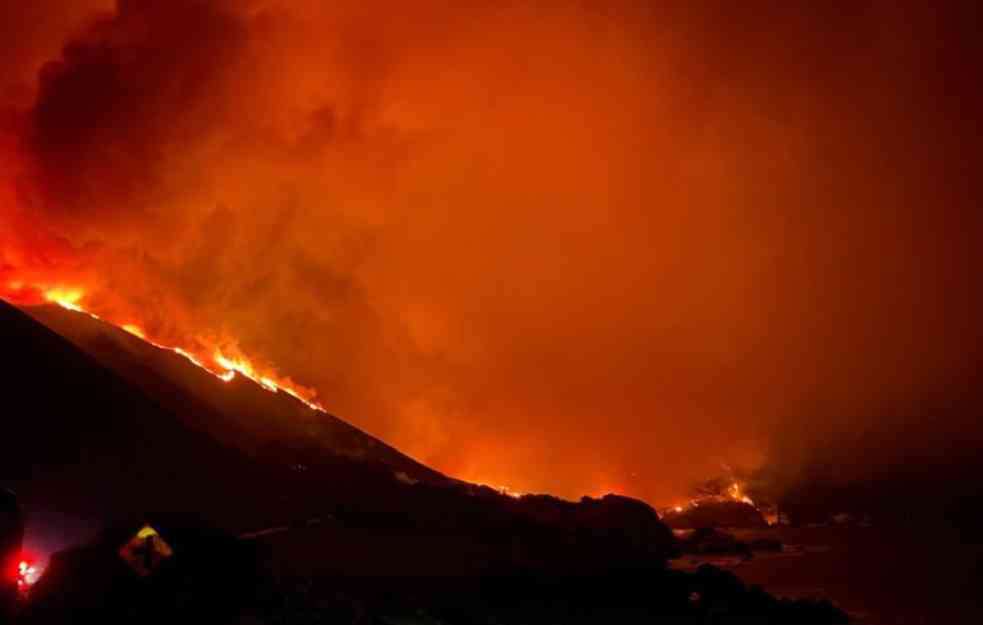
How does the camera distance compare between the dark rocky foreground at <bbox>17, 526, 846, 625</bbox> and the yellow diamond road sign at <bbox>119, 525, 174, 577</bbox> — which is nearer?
the dark rocky foreground at <bbox>17, 526, 846, 625</bbox>

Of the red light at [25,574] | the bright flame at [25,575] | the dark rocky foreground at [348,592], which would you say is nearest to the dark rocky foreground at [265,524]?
the dark rocky foreground at [348,592]

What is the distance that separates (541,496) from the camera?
92688 millimetres

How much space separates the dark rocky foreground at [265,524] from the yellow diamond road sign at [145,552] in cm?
9

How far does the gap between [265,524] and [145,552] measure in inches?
1261

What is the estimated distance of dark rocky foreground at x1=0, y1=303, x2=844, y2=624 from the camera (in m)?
25.6

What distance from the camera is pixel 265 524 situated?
184 ft

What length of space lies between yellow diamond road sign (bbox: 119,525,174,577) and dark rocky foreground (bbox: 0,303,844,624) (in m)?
0.09

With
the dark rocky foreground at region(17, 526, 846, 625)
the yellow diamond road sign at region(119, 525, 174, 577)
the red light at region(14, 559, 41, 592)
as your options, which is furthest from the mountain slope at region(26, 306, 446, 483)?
the yellow diamond road sign at region(119, 525, 174, 577)

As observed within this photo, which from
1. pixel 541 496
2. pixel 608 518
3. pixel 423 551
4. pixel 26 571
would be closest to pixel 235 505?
pixel 423 551

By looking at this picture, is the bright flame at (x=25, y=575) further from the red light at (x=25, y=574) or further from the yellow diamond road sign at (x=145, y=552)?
the yellow diamond road sign at (x=145, y=552)

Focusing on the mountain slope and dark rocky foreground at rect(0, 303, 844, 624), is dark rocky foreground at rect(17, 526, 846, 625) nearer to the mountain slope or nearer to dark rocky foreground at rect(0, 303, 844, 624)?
dark rocky foreground at rect(0, 303, 844, 624)

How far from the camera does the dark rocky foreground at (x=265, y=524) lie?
25.6 metres

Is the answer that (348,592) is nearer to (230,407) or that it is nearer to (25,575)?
(25,575)

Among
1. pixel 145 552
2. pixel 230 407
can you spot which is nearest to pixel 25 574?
pixel 145 552
